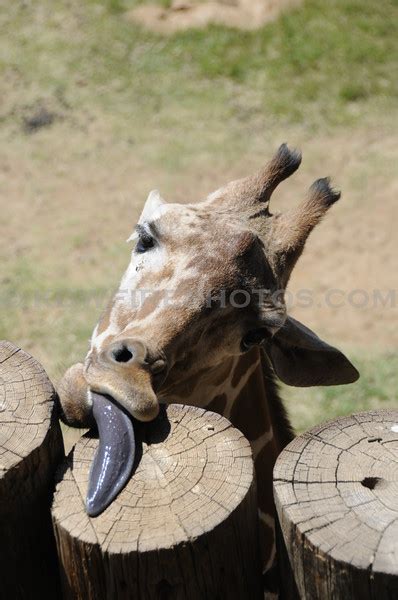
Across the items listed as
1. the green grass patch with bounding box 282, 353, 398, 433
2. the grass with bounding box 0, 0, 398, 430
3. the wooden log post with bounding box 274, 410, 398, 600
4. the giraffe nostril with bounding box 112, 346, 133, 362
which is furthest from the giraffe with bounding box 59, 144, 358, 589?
the grass with bounding box 0, 0, 398, 430

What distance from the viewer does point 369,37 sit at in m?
14.4

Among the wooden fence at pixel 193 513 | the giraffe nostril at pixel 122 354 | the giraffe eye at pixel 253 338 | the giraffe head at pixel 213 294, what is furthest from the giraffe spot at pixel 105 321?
the wooden fence at pixel 193 513

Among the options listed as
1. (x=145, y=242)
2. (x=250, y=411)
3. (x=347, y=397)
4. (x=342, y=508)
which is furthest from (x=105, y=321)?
(x=347, y=397)

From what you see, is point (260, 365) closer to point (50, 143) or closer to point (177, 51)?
point (50, 143)

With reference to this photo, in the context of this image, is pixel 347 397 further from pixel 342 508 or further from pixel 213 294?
pixel 342 508

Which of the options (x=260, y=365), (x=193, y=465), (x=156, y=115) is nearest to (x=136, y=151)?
(x=156, y=115)

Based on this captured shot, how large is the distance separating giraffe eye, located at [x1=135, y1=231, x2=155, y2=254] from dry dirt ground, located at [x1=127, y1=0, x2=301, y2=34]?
10.5m

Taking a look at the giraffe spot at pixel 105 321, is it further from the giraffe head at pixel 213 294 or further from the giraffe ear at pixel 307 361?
the giraffe ear at pixel 307 361

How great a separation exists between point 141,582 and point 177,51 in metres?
12.4

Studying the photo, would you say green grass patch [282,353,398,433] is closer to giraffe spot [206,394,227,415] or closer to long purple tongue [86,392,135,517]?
giraffe spot [206,394,227,415]

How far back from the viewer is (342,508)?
3.07 metres

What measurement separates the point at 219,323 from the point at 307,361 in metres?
0.91

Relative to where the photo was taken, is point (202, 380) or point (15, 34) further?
point (15, 34)

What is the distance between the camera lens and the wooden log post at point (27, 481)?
3.31 meters
